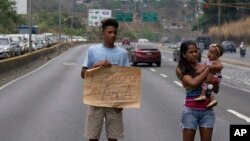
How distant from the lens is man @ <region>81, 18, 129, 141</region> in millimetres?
6758

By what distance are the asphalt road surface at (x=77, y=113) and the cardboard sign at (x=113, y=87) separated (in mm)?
3480

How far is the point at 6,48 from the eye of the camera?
40.8 metres

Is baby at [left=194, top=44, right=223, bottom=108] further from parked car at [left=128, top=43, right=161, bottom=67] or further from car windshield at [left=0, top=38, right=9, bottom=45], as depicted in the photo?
car windshield at [left=0, top=38, right=9, bottom=45]

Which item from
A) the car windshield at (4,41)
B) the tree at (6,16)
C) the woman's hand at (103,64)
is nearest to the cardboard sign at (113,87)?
the woman's hand at (103,64)

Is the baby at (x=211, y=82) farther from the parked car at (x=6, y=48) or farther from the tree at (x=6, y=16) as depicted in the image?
the tree at (x=6, y=16)

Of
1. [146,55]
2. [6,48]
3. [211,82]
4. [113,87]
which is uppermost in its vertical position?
[211,82]

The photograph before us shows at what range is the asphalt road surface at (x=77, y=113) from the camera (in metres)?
10.8

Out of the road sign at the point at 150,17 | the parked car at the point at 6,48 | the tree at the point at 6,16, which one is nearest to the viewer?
the parked car at the point at 6,48

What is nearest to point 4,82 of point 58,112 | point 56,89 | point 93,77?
point 56,89

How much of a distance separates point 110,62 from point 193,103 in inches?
40.4

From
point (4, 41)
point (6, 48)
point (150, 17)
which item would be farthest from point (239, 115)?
point (150, 17)

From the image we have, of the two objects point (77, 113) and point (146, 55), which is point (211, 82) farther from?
point (146, 55)

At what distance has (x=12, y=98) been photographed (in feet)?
57.5

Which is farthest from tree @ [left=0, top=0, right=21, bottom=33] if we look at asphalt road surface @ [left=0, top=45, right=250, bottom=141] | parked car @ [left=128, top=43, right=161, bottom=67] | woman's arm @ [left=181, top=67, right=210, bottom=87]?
woman's arm @ [left=181, top=67, right=210, bottom=87]
